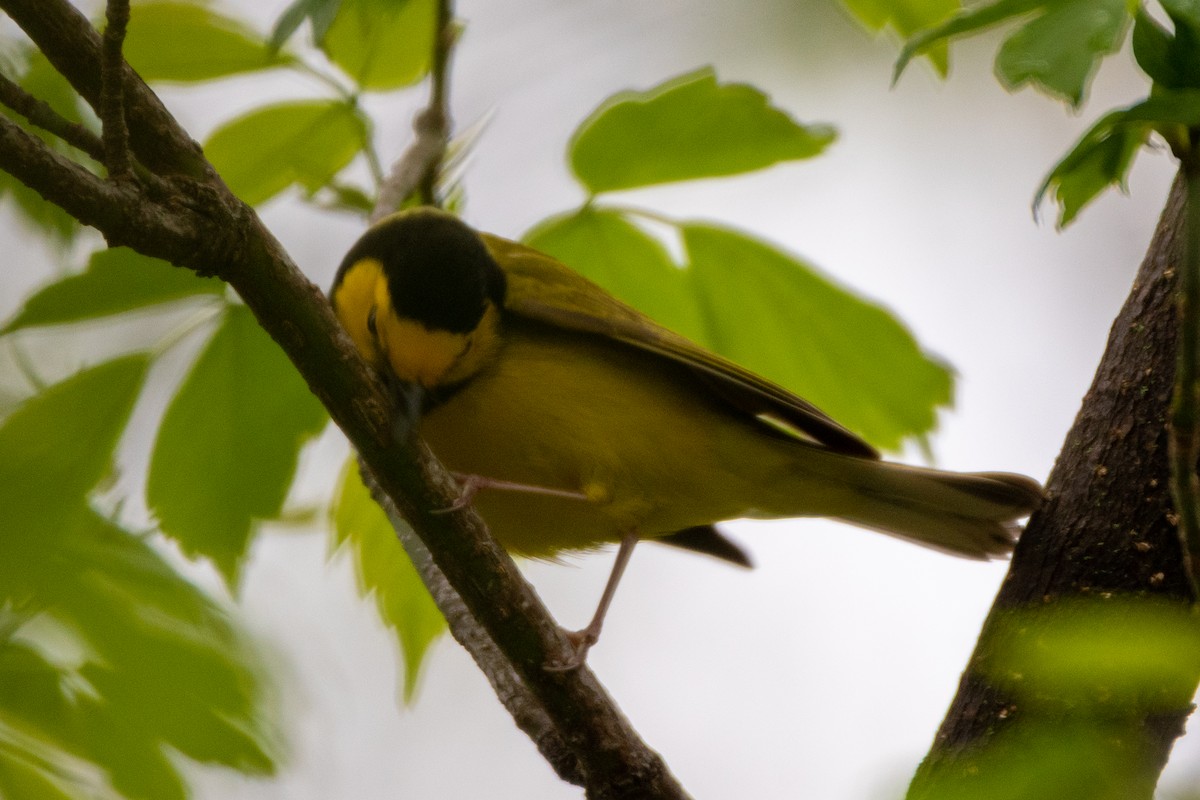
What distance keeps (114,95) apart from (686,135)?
156 centimetres

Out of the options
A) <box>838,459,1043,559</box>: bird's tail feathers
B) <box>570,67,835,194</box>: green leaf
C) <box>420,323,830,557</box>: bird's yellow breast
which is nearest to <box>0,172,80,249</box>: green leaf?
<box>420,323,830,557</box>: bird's yellow breast

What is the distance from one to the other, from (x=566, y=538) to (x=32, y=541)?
1.81 metres

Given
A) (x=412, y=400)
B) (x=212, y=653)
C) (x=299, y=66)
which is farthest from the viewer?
(x=299, y=66)

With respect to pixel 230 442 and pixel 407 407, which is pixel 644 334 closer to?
pixel 407 407

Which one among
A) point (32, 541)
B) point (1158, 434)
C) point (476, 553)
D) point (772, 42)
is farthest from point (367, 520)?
point (772, 42)

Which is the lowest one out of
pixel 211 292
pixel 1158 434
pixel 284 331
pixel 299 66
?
pixel 1158 434

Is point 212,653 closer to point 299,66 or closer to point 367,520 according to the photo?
point 367,520

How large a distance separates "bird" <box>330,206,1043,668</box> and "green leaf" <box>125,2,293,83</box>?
22.0 inches

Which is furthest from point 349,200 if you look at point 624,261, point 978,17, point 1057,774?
point 1057,774

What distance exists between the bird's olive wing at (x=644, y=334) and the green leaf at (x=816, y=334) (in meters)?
0.10

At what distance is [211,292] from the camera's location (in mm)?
2705

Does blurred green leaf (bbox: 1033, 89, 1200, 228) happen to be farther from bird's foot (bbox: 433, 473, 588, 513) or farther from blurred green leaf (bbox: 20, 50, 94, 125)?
blurred green leaf (bbox: 20, 50, 94, 125)

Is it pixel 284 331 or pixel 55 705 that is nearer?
pixel 55 705

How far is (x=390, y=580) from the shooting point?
3.08 m
